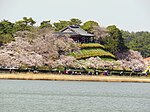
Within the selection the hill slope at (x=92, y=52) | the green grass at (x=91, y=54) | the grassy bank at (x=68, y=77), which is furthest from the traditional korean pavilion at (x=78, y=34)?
the grassy bank at (x=68, y=77)

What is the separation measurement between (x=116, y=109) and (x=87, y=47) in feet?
214

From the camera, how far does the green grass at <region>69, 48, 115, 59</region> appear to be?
333ft

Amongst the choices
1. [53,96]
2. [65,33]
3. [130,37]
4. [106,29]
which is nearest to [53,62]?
[65,33]

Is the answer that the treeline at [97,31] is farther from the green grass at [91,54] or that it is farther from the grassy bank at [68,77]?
the grassy bank at [68,77]

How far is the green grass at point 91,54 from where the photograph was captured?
333 feet

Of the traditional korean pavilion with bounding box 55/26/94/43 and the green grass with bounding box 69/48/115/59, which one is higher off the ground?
the traditional korean pavilion with bounding box 55/26/94/43

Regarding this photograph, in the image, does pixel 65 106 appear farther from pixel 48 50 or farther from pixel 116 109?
pixel 48 50

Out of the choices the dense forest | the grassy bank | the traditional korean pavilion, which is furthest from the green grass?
the grassy bank

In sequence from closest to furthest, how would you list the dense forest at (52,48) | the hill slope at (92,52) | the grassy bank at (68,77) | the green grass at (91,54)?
the grassy bank at (68,77)
the dense forest at (52,48)
the green grass at (91,54)
the hill slope at (92,52)

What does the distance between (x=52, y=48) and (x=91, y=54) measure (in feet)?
38.4

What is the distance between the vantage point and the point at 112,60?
105 m

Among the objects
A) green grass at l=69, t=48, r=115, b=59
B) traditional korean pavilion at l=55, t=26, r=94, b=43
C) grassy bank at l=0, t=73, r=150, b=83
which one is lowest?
grassy bank at l=0, t=73, r=150, b=83

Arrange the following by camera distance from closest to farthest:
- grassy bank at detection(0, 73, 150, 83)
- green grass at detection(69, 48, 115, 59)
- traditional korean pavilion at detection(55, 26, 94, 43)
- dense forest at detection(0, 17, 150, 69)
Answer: grassy bank at detection(0, 73, 150, 83) < dense forest at detection(0, 17, 150, 69) < green grass at detection(69, 48, 115, 59) < traditional korean pavilion at detection(55, 26, 94, 43)

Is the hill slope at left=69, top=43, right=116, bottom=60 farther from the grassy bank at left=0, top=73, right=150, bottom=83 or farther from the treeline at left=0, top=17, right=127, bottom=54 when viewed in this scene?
the grassy bank at left=0, top=73, right=150, bottom=83
